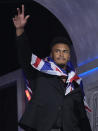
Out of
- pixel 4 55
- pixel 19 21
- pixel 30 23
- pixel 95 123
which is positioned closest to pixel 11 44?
pixel 4 55

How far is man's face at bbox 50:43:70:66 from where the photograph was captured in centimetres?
389

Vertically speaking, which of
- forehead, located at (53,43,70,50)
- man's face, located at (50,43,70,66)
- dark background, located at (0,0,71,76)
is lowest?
man's face, located at (50,43,70,66)

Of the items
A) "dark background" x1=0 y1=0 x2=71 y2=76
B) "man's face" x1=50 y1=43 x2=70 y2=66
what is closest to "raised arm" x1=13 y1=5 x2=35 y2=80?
"man's face" x1=50 y1=43 x2=70 y2=66

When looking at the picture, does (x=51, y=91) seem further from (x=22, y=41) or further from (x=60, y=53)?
(x=22, y=41)

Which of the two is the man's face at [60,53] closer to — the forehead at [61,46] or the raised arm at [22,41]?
the forehead at [61,46]

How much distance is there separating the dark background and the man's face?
267cm

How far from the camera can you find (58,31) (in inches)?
271

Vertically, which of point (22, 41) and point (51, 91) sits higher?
point (22, 41)

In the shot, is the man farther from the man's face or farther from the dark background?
the dark background

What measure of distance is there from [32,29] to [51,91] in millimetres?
3669

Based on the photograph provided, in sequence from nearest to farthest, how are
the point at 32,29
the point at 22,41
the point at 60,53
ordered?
the point at 22,41
the point at 60,53
the point at 32,29

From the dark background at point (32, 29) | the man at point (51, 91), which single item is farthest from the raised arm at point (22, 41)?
the dark background at point (32, 29)

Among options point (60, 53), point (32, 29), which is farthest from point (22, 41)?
point (32, 29)

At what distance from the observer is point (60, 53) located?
3.90 meters
